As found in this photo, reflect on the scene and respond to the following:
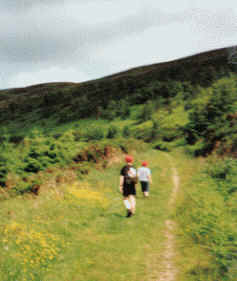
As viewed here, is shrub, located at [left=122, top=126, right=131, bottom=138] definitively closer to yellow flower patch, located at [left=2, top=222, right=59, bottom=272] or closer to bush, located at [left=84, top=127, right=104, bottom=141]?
bush, located at [left=84, top=127, right=104, bottom=141]

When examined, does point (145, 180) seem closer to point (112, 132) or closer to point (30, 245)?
point (30, 245)

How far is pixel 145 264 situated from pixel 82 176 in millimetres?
8114

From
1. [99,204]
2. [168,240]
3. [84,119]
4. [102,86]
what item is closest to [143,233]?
[168,240]

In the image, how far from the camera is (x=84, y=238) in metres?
8.30

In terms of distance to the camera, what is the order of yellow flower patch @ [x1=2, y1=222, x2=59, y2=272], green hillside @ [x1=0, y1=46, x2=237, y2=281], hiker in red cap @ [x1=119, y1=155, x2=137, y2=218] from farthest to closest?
hiker in red cap @ [x1=119, y1=155, x2=137, y2=218] → green hillside @ [x1=0, y1=46, x2=237, y2=281] → yellow flower patch @ [x1=2, y1=222, x2=59, y2=272]

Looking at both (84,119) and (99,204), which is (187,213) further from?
(84,119)

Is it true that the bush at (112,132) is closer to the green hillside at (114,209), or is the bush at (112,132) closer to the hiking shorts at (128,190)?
the green hillside at (114,209)

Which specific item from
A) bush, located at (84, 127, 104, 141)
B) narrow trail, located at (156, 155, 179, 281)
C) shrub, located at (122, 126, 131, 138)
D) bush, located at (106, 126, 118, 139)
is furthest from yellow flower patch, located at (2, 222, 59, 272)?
shrub, located at (122, 126, 131, 138)

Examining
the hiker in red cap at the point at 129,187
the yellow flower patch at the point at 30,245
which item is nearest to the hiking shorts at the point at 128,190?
the hiker in red cap at the point at 129,187

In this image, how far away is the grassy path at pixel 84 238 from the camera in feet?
21.3

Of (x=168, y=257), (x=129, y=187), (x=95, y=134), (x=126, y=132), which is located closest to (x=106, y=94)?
(x=126, y=132)

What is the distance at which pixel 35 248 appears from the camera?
705cm

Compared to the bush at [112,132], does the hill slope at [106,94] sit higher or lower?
higher

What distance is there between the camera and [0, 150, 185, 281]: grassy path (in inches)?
255
